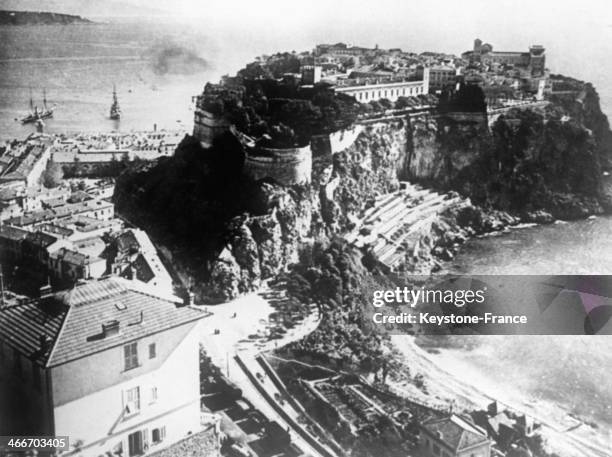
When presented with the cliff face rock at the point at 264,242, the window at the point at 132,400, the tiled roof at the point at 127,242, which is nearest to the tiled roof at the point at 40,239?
the tiled roof at the point at 127,242

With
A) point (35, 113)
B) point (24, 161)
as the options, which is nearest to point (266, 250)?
point (24, 161)

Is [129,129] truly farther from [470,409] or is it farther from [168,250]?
[470,409]

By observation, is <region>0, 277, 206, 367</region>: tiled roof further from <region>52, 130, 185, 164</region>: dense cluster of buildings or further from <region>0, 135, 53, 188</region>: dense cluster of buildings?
<region>52, 130, 185, 164</region>: dense cluster of buildings

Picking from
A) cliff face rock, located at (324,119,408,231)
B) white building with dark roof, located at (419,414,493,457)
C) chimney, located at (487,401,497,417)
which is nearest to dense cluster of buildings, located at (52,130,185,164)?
cliff face rock, located at (324,119,408,231)

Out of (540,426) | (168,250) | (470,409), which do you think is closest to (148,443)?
(168,250)

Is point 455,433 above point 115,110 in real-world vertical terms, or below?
below

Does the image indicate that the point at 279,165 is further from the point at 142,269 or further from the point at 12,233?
the point at 12,233

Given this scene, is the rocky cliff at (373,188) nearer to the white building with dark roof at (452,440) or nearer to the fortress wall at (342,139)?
the fortress wall at (342,139)
